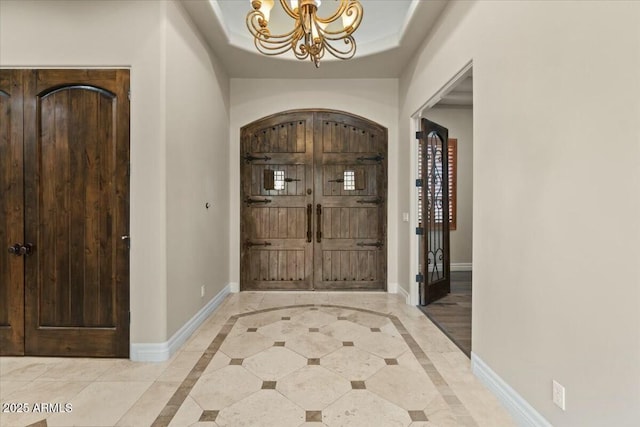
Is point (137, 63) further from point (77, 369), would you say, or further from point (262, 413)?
point (262, 413)

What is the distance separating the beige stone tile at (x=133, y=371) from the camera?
7.90ft

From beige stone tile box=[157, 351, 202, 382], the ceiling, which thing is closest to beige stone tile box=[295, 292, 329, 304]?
beige stone tile box=[157, 351, 202, 382]

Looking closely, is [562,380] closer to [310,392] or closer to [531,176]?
[531,176]

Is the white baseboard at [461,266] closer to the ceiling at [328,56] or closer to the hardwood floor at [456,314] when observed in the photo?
the hardwood floor at [456,314]

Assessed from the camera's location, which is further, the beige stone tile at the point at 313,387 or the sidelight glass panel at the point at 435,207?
the sidelight glass panel at the point at 435,207

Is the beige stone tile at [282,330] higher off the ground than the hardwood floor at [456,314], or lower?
lower

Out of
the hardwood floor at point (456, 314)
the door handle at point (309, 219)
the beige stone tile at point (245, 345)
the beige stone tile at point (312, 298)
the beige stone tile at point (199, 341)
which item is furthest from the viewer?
the door handle at point (309, 219)

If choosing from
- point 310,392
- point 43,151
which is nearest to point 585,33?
point 310,392

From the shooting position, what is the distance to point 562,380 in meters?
1.59

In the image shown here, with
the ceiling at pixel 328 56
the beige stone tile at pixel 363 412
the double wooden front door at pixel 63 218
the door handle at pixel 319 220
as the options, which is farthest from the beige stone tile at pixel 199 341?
the ceiling at pixel 328 56

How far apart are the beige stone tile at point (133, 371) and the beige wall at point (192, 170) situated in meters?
0.27

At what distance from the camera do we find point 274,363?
264 cm

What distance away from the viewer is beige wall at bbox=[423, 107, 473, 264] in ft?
19.9

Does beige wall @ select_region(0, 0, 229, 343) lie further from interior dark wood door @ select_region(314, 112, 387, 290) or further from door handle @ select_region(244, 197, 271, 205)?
interior dark wood door @ select_region(314, 112, 387, 290)
